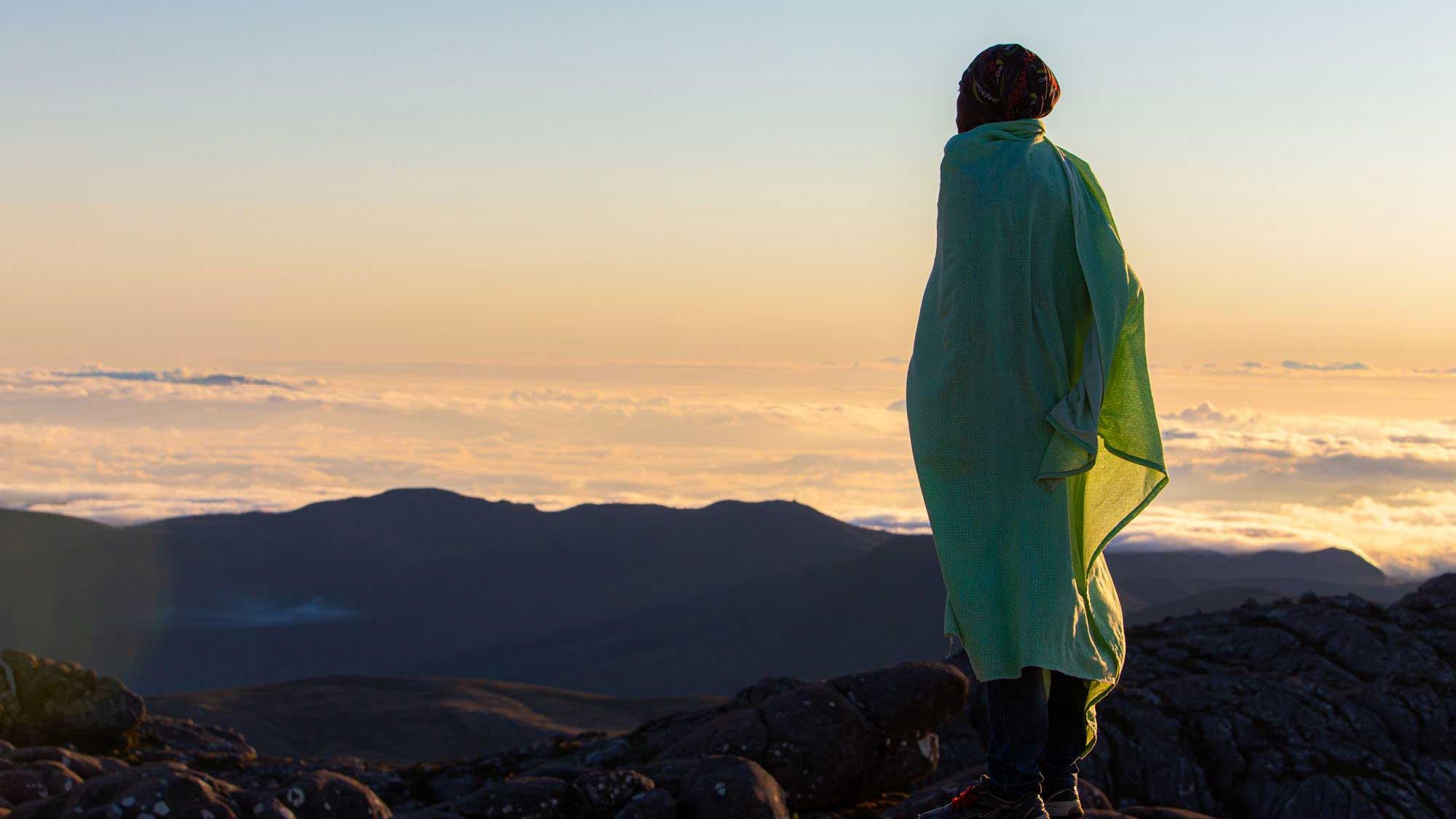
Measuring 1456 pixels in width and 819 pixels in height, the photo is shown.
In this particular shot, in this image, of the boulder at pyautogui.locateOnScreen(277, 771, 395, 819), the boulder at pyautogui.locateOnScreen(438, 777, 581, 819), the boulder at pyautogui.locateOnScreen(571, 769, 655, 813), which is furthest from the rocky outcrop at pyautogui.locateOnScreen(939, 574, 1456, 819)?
the boulder at pyautogui.locateOnScreen(277, 771, 395, 819)

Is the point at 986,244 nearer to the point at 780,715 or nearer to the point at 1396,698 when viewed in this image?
the point at 780,715

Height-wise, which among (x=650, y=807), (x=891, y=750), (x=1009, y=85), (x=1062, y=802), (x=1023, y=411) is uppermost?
(x=1009, y=85)

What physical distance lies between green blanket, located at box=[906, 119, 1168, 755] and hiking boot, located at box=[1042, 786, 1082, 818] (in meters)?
0.61

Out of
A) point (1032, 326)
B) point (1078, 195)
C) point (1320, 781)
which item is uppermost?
point (1078, 195)

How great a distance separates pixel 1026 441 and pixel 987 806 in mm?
1598

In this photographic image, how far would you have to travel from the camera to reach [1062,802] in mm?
6090

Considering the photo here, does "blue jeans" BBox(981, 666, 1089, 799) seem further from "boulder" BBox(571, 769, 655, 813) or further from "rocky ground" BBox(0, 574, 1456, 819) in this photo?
"boulder" BBox(571, 769, 655, 813)

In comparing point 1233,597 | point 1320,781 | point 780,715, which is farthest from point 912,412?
point 1233,597

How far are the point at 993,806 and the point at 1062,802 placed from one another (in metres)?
0.44

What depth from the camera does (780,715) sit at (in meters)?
15.9

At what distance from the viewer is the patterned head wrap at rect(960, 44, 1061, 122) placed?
5844mm

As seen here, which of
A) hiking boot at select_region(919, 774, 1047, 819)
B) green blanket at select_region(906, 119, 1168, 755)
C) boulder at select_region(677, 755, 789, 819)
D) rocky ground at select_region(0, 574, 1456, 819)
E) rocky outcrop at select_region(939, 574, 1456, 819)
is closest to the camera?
green blanket at select_region(906, 119, 1168, 755)

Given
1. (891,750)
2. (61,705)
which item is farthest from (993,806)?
(61,705)

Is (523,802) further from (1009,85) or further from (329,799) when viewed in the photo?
(1009,85)
